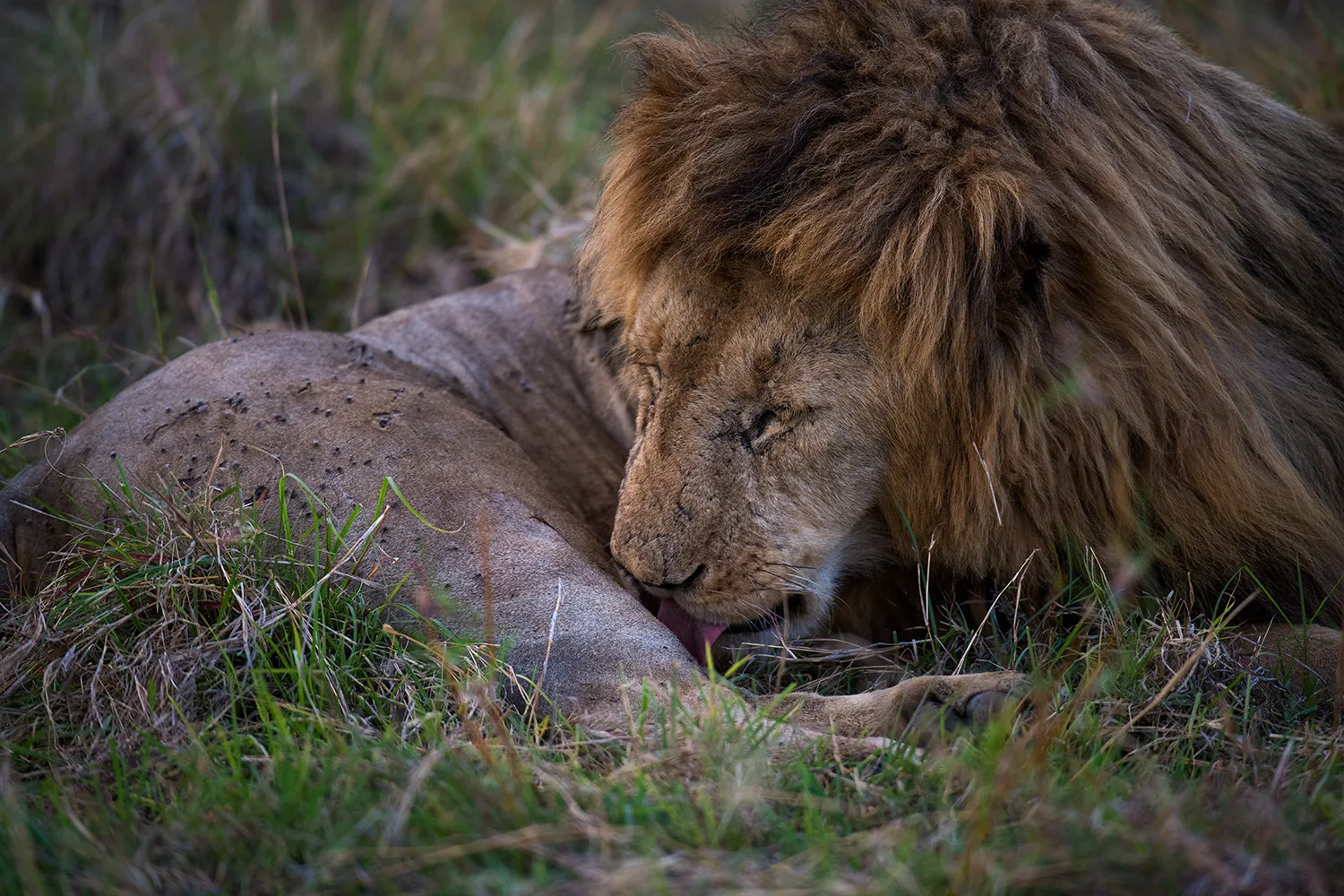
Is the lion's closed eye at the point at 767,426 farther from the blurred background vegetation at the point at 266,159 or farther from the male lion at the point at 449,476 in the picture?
the blurred background vegetation at the point at 266,159

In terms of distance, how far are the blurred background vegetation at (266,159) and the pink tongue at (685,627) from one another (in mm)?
1700

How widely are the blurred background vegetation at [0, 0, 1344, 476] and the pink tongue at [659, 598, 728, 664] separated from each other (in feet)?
5.58

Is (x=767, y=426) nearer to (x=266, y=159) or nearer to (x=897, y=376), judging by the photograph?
(x=897, y=376)

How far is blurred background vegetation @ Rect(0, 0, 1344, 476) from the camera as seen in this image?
4.25m

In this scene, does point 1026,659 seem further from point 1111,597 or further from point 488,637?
point 488,637

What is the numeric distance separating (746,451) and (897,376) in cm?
30

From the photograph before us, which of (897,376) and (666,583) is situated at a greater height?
(897,376)

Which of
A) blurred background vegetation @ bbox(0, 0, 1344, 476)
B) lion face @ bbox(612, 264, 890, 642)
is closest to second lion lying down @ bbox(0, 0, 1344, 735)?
lion face @ bbox(612, 264, 890, 642)

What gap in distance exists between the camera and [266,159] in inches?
184

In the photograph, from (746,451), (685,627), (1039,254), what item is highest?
(1039,254)

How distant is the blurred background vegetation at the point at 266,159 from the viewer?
4250 mm

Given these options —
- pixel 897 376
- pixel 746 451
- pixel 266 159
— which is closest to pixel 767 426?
pixel 746 451

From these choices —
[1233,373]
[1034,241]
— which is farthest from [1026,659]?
Answer: [1034,241]

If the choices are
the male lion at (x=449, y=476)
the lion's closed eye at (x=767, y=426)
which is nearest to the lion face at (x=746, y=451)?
the lion's closed eye at (x=767, y=426)
